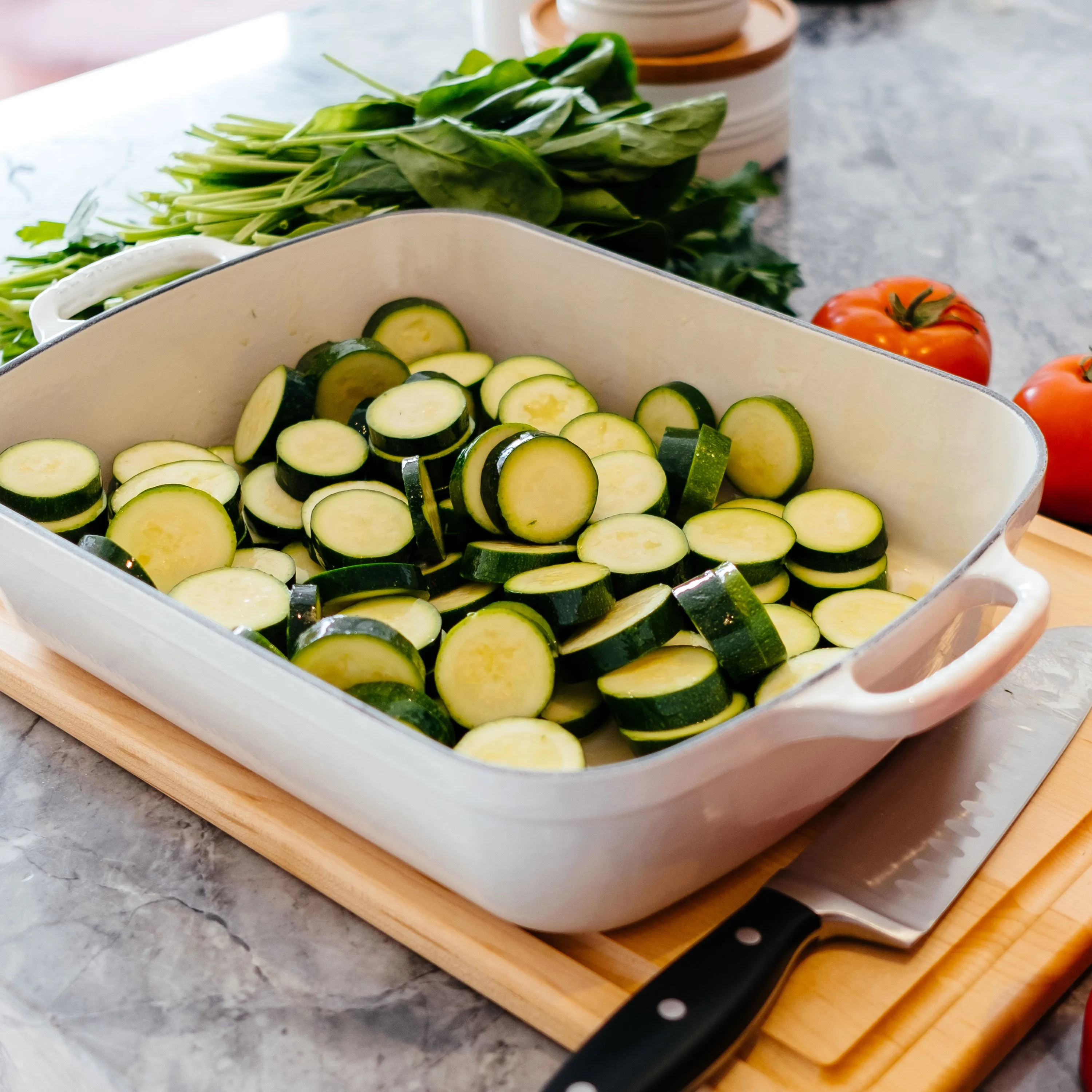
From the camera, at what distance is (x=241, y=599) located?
107 centimetres

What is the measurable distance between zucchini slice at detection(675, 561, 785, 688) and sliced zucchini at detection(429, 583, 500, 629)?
0.22 metres

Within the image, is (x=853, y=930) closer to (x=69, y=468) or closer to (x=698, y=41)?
(x=69, y=468)

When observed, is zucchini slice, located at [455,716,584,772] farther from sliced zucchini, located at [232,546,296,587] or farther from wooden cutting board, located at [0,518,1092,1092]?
sliced zucchini, located at [232,546,296,587]

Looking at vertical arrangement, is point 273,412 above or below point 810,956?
above

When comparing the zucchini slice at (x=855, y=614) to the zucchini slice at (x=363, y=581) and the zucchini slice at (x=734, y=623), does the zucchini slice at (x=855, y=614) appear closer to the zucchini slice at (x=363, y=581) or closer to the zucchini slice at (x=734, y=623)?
the zucchini slice at (x=734, y=623)

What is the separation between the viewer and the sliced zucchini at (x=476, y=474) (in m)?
1.18

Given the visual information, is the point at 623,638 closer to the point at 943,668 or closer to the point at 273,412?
the point at 943,668

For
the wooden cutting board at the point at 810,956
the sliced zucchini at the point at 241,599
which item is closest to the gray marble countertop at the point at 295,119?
the wooden cutting board at the point at 810,956

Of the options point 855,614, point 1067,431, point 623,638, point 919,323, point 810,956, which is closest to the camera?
point 810,956

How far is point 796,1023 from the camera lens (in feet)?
2.81

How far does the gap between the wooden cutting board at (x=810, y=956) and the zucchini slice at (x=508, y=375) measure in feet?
1.77

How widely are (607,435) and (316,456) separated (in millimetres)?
317

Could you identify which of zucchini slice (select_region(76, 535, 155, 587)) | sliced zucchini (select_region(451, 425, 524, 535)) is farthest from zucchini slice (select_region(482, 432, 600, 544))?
zucchini slice (select_region(76, 535, 155, 587))

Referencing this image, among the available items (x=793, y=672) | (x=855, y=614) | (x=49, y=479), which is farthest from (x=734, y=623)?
(x=49, y=479)
